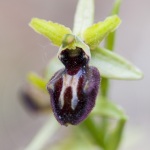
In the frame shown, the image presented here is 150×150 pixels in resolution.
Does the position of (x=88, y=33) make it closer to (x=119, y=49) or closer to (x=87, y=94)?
(x=87, y=94)

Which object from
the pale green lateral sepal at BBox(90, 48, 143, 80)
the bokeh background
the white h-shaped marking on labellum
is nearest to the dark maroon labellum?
the white h-shaped marking on labellum

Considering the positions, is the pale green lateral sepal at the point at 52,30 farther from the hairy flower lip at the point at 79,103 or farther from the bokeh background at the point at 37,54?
the bokeh background at the point at 37,54

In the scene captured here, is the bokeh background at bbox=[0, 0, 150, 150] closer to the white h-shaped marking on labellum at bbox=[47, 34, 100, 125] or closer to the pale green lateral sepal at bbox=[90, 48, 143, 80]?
the pale green lateral sepal at bbox=[90, 48, 143, 80]

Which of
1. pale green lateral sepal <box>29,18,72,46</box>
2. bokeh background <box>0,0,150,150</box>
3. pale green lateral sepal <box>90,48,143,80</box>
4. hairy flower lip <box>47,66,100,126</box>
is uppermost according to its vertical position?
pale green lateral sepal <box>29,18,72,46</box>

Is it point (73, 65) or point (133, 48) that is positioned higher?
point (73, 65)

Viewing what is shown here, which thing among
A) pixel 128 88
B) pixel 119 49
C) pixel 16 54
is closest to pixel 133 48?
pixel 119 49

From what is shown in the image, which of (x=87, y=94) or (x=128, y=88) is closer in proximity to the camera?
(x=87, y=94)

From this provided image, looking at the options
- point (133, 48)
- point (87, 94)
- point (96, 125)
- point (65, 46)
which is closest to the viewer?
point (87, 94)
